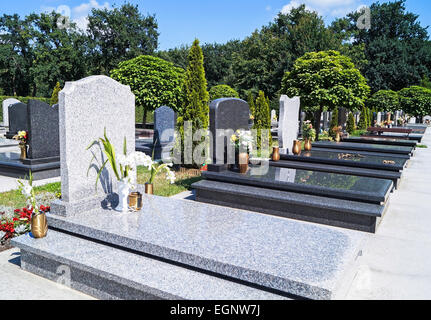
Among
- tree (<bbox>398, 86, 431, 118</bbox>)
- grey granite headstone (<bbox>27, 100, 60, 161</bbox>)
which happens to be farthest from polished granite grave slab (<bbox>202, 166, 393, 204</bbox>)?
tree (<bbox>398, 86, 431, 118</bbox>)

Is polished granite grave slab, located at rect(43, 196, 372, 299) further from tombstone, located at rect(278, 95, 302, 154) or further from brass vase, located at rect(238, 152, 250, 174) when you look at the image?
tombstone, located at rect(278, 95, 302, 154)

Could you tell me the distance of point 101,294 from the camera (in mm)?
3674

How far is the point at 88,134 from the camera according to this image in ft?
15.7

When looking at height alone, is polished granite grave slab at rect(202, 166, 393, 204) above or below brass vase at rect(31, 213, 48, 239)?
above

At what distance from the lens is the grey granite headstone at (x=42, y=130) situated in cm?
933

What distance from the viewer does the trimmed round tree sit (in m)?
19.0

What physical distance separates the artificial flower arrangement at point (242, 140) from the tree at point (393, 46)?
117 ft

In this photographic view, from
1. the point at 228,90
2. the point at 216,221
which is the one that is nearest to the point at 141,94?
the point at 228,90

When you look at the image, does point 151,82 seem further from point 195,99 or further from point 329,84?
point 329,84

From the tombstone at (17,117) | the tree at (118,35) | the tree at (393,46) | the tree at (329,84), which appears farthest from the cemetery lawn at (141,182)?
the tree at (393,46)

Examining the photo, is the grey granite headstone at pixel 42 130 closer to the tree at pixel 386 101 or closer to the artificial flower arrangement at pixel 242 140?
the artificial flower arrangement at pixel 242 140

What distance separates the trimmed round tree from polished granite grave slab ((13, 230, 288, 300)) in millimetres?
15396

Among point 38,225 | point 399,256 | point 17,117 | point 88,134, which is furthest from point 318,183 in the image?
point 17,117

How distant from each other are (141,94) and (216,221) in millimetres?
15478
